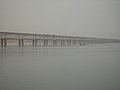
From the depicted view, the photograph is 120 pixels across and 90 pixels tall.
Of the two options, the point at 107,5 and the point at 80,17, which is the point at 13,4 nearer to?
the point at 80,17

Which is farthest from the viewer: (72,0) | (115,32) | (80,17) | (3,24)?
(115,32)

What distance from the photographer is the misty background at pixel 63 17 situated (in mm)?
7637

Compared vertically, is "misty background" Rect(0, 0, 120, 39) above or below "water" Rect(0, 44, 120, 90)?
above

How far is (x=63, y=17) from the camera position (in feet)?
28.8

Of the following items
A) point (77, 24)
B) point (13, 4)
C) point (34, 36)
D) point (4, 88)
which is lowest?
point (4, 88)

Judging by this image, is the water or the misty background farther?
the misty background

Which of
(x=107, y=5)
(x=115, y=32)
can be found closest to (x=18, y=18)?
(x=107, y=5)

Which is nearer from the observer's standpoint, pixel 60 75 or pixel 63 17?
pixel 60 75

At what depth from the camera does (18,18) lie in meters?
7.86

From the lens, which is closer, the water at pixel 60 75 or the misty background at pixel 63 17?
the water at pixel 60 75

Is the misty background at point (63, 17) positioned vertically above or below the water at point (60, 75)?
above

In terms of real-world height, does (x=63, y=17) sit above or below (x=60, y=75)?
above

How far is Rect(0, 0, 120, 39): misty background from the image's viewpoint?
301 inches

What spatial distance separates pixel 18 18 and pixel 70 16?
2.49 metres
